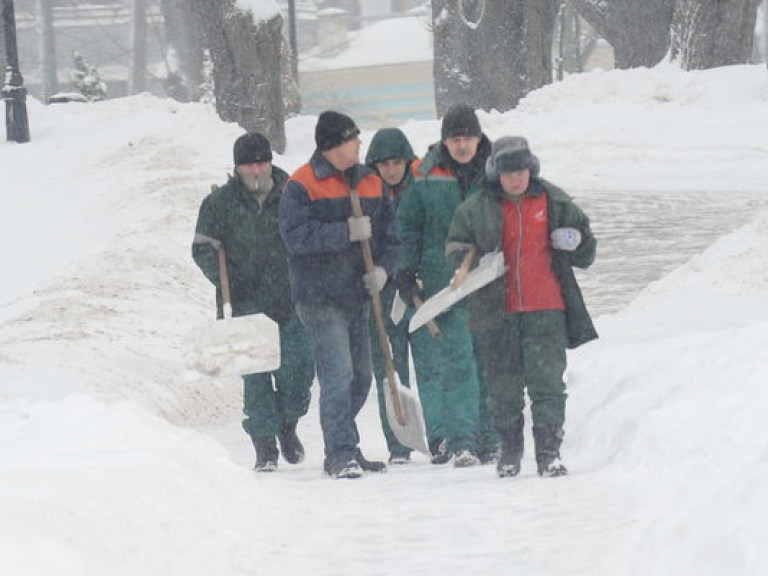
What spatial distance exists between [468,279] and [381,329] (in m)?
1.09

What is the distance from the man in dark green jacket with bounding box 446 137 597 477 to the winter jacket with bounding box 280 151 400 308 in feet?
2.25

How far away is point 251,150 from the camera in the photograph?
29.6ft

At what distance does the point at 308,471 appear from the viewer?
9.07 m

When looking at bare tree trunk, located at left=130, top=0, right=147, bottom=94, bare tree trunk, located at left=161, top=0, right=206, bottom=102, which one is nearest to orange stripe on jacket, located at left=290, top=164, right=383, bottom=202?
bare tree trunk, located at left=161, top=0, right=206, bottom=102

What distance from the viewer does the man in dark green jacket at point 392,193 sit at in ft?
29.5

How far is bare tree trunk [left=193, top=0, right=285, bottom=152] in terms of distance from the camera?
25594 mm

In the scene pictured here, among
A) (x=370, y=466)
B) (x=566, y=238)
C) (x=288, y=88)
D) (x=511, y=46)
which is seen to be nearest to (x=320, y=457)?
(x=370, y=466)

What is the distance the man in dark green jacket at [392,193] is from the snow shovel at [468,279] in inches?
32.9

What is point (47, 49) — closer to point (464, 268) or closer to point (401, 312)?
point (401, 312)

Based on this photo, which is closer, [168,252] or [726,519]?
[726,519]

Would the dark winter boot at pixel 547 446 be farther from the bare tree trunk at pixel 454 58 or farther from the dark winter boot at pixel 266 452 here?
the bare tree trunk at pixel 454 58

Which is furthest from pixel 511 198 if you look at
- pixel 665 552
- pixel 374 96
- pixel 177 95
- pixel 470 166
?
pixel 374 96

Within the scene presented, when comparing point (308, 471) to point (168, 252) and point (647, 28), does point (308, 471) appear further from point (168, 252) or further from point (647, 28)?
point (647, 28)

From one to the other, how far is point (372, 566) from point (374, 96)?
66995 mm
